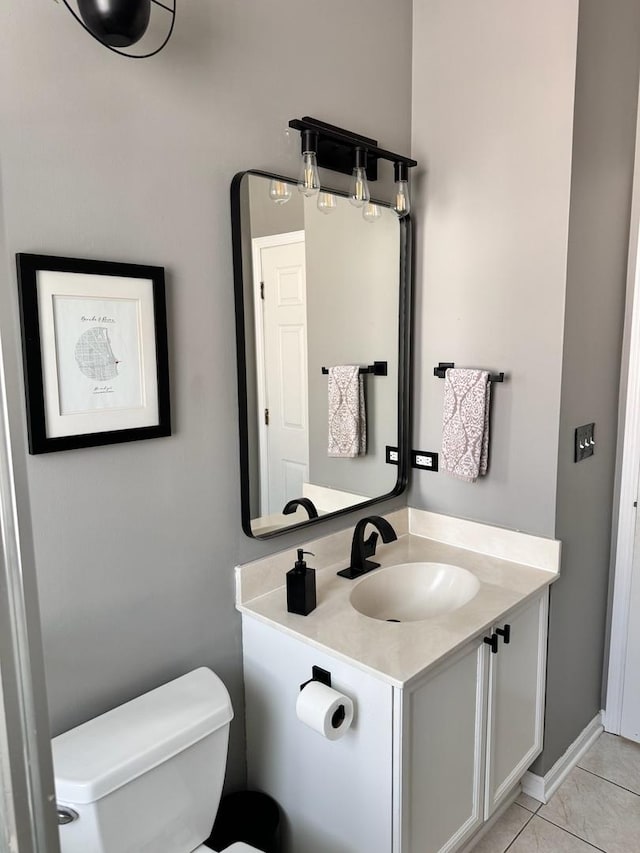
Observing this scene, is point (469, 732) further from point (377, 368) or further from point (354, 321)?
point (354, 321)

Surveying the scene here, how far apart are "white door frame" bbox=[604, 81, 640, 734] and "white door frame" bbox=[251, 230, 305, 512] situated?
1.27 metres

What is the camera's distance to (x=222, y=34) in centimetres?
156

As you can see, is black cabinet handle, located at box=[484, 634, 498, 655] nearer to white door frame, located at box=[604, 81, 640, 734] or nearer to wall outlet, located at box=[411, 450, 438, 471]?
wall outlet, located at box=[411, 450, 438, 471]

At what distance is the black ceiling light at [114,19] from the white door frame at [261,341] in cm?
56

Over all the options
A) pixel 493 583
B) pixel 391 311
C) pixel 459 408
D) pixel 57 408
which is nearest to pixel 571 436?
pixel 459 408

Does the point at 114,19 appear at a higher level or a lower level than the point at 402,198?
higher

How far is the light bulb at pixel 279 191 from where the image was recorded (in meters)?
1.70

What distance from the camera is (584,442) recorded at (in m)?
2.06

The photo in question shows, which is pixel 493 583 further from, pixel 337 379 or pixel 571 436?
pixel 337 379

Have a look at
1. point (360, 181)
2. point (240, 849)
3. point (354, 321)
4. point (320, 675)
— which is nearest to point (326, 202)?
point (360, 181)

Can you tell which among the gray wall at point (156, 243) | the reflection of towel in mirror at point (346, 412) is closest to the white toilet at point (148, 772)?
the gray wall at point (156, 243)

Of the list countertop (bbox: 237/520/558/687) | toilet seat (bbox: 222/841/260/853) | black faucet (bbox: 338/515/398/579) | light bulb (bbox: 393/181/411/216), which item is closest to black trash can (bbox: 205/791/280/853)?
toilet seat (bbox: 222/841/260/853)

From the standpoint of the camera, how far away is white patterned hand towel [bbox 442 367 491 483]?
6.58ft

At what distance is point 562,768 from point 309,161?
2.24 meters
